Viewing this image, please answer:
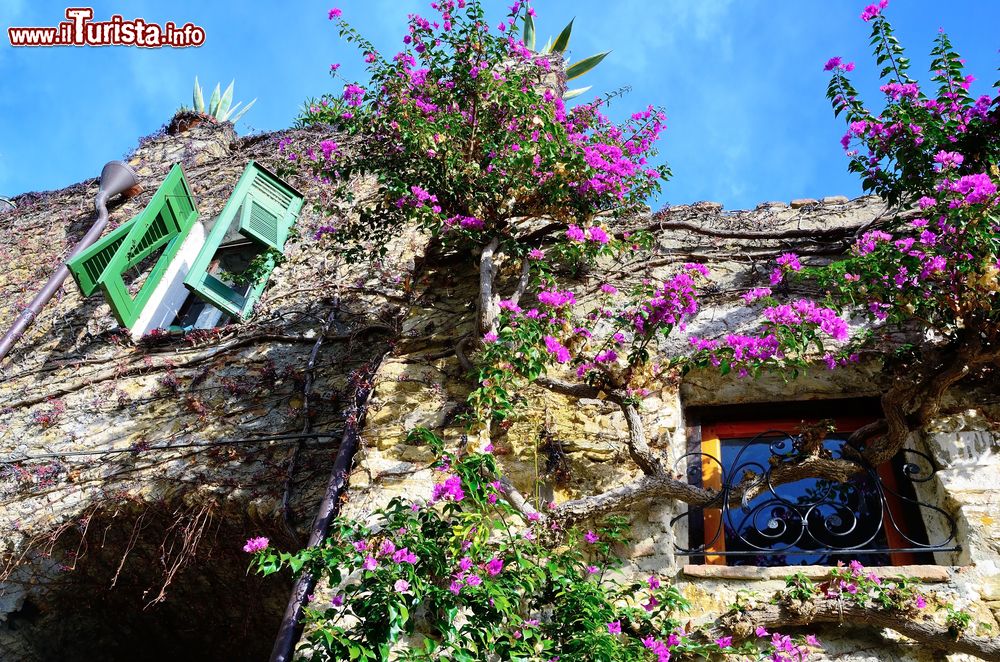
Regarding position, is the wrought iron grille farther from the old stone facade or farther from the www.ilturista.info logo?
the www.ilturista.info logo

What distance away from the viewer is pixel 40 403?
610 centimetres

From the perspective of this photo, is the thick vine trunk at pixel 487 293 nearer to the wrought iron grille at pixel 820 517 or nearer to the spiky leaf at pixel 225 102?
the wrought iron grille at pixel 820 517

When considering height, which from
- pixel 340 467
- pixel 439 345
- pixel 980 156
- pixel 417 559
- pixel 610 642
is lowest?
pixel 610 642

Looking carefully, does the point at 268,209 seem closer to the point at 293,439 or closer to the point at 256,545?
the point at 293,439

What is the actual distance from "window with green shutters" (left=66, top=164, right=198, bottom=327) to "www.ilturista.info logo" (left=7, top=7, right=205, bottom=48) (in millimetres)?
1337

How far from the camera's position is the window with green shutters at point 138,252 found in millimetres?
6047

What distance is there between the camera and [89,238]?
7652 mm

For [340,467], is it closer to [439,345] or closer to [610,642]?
[439,345]

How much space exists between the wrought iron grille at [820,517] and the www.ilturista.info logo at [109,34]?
5.90 metres

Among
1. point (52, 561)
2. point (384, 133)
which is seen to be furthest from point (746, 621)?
point (52, 561)

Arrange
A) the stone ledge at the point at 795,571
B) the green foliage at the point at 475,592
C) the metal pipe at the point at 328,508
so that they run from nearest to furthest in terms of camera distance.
A: the green foliage at the point at 475,592
the stone ledge at the point at 795,571
the metal pipe at the point at 328,508

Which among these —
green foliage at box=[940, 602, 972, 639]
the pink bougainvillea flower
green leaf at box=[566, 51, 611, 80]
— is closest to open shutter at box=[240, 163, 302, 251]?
the pink bougainvillea flower

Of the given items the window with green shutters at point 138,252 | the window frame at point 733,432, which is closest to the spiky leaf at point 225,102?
the window with green shutters at point 138,252

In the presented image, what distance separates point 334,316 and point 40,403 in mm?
2198
